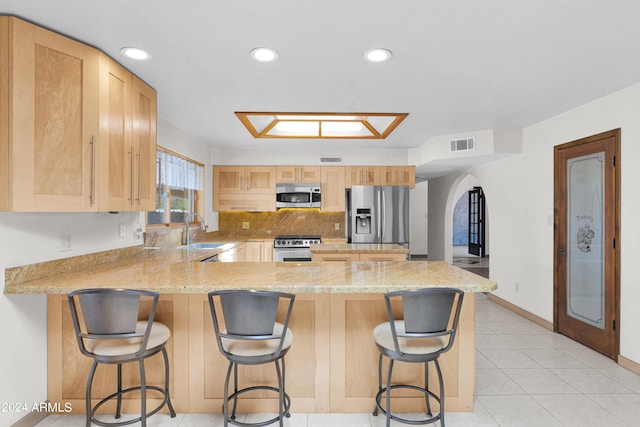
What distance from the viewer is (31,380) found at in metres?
2.11

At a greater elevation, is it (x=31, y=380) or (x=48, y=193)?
(x=48, y=193)

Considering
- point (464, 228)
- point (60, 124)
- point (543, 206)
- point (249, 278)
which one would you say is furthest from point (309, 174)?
point (464, 228)

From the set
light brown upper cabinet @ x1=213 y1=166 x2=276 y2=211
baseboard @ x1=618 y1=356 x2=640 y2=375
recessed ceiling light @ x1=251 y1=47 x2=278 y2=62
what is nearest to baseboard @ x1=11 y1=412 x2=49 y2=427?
recessed ceiling light @ x1=251 y1=47 x2=278 y2=62

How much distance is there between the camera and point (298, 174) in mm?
5609

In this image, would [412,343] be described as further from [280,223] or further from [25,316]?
[280,223]

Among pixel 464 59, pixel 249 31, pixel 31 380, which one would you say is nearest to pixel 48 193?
pixel 31 380

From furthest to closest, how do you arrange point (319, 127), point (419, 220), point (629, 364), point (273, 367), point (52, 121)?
point (419, 220), point (319, 127), point (629, 364), point (273, 367), point (52, 121)

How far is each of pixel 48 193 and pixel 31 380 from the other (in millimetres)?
1155

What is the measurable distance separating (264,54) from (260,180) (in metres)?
3.37

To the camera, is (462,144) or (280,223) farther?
(280,223)

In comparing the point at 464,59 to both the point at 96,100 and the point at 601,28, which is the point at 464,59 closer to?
the point at 601,28

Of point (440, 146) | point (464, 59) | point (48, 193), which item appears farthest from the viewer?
point (440, 146)

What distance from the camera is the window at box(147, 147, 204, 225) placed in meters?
3.94

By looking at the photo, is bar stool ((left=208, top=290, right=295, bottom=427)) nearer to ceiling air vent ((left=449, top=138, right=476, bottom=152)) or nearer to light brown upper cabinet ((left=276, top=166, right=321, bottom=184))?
ceiling air vent ((left=449, top=138, right=476, bottom=152))
